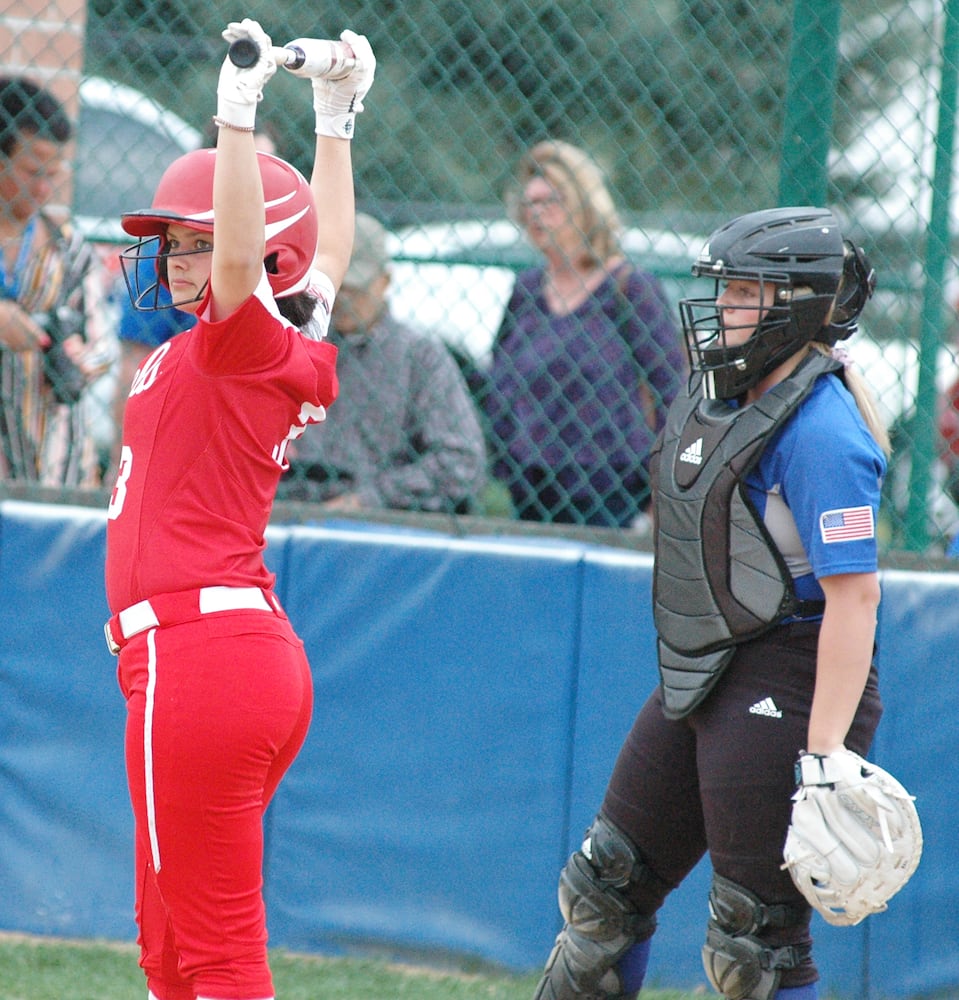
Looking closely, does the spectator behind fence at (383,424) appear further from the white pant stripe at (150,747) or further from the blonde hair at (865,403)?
the white pant stripe at (150,747)

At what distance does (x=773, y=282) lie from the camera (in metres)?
2.90

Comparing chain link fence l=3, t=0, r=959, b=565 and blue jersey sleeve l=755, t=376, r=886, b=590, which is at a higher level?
chain link fence l=3, t=0, r=959, b=565

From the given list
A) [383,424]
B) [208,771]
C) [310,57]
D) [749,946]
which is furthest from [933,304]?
[208,771]

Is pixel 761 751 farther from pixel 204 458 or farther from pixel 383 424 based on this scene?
pixel 383 424

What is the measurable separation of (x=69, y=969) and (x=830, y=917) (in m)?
2.06

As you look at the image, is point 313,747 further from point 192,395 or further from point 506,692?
point 192,395

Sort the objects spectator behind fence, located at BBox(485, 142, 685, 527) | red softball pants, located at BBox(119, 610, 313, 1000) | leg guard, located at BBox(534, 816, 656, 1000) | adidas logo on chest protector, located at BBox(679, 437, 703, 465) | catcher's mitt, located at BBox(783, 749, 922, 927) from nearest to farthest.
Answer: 1. red softball pants, located at BBox(119, 610, 313, 1000)
2. catcher's mitt, located at BBox(783, 749, 922, 927)
3. adidas logo on chest protector, located at BBox(679, 437, 703, 465)
4. leg guard, located at BBox(534, 816, 656, 1000)
5. spectator behind fence, located at BBox(485, 142, 685, 527)

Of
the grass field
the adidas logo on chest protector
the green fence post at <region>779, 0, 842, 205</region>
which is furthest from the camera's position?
the green fence post at <region>779, 0, 842, 205</region>

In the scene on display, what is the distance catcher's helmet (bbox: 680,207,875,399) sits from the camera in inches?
114

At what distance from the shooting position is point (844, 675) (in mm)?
2711

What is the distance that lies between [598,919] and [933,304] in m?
1.90

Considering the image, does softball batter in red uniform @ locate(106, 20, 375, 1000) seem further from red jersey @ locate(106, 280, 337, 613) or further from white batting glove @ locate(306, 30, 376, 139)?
white batting glove @ locate(306, 30, 376, 139)

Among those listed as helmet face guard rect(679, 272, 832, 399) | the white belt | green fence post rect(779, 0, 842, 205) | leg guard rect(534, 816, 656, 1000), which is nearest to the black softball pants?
leg guard rect(534, 816, 656, 1000)

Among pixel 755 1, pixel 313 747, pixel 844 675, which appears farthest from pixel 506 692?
pixel 755 1
